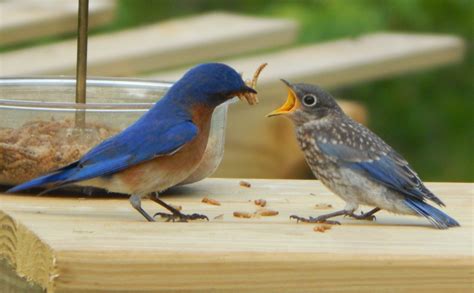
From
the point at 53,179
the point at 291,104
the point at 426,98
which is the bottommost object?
the point at 426,98

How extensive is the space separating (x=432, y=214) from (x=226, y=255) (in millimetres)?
803

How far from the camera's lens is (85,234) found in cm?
335

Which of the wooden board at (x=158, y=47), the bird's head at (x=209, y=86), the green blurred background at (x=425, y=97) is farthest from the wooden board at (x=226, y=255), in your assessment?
the green blurred background at (x=425, y=97)

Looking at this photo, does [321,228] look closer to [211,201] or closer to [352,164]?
[352,164]

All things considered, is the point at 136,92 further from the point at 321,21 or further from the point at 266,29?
the point at 321,21

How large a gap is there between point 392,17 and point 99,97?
554cm

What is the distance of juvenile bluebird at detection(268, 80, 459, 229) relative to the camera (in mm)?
3883

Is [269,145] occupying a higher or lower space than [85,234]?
lower

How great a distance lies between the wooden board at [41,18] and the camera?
7918 millimetres

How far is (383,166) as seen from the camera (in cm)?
394

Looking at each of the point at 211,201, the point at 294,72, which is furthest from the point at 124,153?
the point at 294,72

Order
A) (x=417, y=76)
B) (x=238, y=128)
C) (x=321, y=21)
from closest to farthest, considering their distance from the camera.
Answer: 1. (x=238, y=128)
2. (x=321, y=21)
3. (x=417, y=76)

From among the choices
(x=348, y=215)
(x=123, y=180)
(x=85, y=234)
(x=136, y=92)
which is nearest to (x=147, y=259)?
(x=85, y=234)

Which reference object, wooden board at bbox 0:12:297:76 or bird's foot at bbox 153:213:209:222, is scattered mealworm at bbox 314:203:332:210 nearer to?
bird's foot at bbox 153:213:209:222
